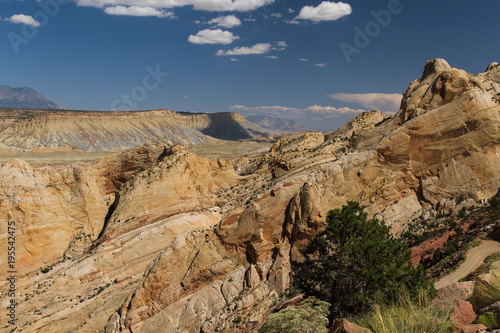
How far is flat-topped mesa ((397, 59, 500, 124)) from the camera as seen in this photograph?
2489 cm

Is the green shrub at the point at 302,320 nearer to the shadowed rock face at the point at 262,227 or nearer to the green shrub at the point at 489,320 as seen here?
the green shrub at the point at 489,320

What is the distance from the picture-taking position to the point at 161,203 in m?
31.8

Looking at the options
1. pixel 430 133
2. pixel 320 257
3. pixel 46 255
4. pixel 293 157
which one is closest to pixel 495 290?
pixel 320 257

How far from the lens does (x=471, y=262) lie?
20.3 m

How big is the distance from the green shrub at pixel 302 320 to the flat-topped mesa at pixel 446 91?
60.5 feet

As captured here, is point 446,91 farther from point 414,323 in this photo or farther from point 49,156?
point 49,156

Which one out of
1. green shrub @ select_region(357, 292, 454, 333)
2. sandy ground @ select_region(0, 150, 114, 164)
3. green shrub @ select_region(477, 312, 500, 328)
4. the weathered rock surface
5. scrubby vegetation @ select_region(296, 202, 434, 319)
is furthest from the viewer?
sandy ground @ select_region(0, 150, 114, 164)

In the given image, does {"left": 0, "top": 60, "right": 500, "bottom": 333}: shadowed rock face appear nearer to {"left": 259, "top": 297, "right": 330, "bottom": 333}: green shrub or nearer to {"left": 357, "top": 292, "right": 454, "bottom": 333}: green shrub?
{"left": 259, "top": 297, "right": 330, "bottom": 333}: green shrub

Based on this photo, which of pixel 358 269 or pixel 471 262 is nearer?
pixel 358 269

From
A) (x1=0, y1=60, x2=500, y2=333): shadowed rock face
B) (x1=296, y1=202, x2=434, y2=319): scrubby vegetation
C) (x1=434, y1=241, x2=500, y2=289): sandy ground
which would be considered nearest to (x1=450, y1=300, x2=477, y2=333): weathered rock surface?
(x1=296, y1=202, x2=434, y2=319): scrubby vegetation

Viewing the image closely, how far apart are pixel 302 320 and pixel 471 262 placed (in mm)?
12830

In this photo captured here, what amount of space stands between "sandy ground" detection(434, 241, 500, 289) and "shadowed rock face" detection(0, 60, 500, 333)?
3632mm

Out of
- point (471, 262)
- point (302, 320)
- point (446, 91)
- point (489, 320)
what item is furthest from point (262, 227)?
point (446, 91)

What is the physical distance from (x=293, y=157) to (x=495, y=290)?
21663 mm
